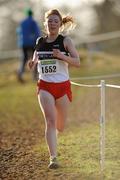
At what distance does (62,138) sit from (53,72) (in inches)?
101

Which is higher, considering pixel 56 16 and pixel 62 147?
pixel 56 16

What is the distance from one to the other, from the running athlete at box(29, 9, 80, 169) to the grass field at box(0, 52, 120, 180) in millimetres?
391

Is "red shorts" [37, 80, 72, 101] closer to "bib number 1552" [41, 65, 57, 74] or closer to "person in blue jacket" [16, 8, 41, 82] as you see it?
"bib number 1552" [41, 65, 57, 74]

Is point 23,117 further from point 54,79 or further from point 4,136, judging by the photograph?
point 54,79

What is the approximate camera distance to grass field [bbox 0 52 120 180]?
25.7 feet

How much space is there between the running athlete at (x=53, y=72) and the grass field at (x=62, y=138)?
39cm

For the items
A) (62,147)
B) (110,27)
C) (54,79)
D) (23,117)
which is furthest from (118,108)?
(110,27)

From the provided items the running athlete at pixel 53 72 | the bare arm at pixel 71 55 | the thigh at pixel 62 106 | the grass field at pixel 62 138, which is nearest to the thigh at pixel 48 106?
the running athlete at pixel 53 72

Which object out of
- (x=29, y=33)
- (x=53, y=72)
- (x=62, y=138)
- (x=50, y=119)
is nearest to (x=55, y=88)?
(x=53, y=72)

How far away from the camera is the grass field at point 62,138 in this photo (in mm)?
7844

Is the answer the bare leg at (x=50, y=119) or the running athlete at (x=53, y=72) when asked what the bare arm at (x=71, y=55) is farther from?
the bare leg at (x=50, y=119)

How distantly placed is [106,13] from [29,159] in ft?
106

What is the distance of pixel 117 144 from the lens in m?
9.25

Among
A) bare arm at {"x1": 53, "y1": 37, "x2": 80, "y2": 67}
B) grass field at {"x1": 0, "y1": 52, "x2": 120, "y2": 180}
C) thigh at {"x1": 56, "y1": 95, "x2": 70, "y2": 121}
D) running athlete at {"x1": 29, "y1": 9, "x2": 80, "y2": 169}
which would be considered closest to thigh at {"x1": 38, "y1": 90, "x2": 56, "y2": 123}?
running athlete at {"x1": 29, "y1": 9, "x2": 80, "y2": 169}
